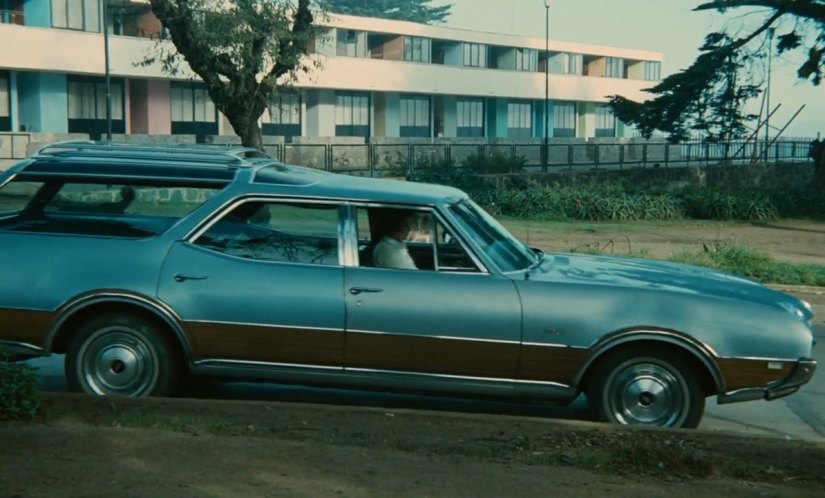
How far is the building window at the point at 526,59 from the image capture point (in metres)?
75.6

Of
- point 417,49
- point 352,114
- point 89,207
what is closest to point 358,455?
point 89,207

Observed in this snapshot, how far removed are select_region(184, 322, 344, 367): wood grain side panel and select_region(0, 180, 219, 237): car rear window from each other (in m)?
0.80

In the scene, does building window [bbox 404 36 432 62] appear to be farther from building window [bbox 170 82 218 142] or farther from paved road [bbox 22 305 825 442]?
paved road [bbox 22 305 825 442]

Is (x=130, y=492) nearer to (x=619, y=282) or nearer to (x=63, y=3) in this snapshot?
(x=619, y=282)

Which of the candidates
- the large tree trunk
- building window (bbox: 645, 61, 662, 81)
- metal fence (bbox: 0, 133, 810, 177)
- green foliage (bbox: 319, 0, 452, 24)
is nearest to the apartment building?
building window (bbox: 645, 61, 662, 81)

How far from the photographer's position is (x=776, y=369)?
7.25m

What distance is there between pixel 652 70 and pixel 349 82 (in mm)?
35351

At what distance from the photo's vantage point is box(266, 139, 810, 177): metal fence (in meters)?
39.3

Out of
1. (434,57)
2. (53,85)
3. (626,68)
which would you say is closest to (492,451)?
(53,85)

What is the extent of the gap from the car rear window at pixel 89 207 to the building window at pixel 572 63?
7223 cm

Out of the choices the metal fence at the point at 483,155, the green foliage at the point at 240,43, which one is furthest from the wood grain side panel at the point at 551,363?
the metal fence at the point at 483,155

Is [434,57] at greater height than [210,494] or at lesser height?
greater

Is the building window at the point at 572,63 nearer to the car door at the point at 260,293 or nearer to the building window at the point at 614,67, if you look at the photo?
the building window at the point at 614,67

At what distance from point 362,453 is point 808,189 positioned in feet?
94.1
